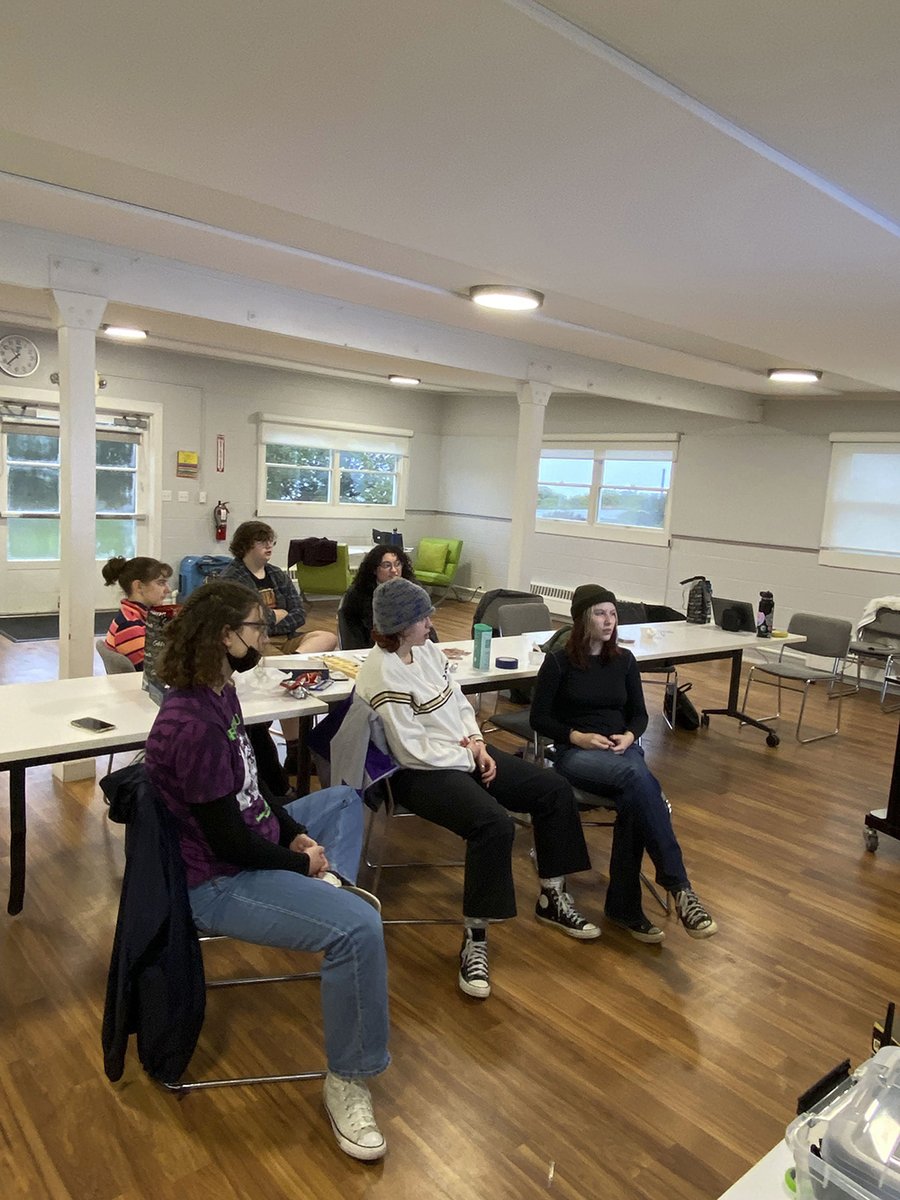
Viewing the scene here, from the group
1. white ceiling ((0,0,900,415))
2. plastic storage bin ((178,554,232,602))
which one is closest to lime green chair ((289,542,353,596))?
plastic storage bin ((178,554,232,602))

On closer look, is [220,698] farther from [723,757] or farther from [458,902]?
[723,757]

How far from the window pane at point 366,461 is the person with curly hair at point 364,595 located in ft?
21.1

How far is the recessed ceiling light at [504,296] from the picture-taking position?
4.13 metres

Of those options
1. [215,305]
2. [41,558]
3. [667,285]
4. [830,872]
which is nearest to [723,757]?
[830,872]

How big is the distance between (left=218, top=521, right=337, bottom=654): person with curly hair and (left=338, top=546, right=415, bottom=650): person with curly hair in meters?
0.13

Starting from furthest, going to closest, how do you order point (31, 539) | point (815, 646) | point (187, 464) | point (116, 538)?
point (187, 464) → point (116, 538) → point (31, 539) → point (815, 646)

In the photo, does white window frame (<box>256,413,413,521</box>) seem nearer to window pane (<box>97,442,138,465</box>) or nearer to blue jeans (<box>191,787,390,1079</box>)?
window pane (<box>97,442,138,465</box>)

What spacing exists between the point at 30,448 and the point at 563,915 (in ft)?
24.3

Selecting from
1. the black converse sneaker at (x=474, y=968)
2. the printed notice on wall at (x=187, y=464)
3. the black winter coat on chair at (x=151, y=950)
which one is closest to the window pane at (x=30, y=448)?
the printed notice on wall at (x=187, y=464)

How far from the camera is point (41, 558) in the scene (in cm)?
840

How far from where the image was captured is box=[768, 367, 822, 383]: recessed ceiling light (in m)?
6.10

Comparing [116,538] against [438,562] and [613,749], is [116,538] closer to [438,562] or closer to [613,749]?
[438,562]

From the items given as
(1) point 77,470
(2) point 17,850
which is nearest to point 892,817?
(2) point 17,850

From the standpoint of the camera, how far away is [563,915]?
2.97 m
